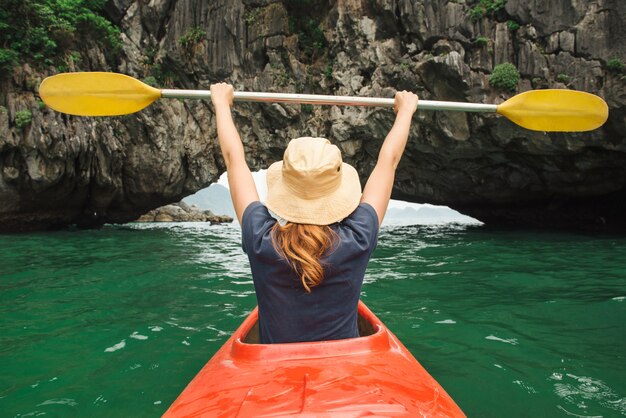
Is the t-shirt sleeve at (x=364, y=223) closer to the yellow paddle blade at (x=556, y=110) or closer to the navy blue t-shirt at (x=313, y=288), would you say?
the navy blue t-shirt at (x=313, y=288)

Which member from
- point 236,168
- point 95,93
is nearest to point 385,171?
point 236,168

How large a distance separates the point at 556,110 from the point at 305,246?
2.83m

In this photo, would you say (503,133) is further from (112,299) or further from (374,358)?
(374,358)

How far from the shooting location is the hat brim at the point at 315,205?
1352 mm

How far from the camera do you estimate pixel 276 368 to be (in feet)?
4.43

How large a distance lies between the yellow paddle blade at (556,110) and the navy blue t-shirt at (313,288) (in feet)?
7.56

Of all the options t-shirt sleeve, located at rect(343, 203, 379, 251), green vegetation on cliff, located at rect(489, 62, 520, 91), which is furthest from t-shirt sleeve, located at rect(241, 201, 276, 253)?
green vegetation on cliff, located at rect(489, 62, 520, 91)

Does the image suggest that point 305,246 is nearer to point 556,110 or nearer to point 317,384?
point 317,384

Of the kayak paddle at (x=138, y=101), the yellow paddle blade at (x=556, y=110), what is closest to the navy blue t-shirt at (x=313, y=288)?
the kayak paddle at (x=138, y=101)

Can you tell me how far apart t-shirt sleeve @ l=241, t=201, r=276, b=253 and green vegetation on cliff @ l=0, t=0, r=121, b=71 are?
15.9m

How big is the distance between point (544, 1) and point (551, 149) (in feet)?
15.0

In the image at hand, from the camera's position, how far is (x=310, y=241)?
130 cm

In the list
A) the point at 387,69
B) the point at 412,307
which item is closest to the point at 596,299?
the point at 412,307

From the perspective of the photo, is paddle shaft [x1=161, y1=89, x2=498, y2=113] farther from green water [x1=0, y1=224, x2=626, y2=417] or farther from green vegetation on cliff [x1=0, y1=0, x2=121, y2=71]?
green vegetation on cliff [x1=0, y1=0, x2=121, y2=71]
